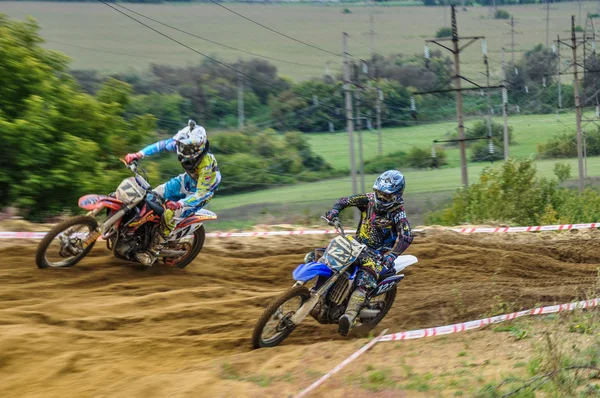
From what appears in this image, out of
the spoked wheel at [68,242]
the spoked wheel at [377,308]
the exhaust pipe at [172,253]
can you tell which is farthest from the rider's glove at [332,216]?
the spoked wheel at [68,242]

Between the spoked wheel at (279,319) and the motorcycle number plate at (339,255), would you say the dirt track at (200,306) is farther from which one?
the motorcycle number plate at (339,255)

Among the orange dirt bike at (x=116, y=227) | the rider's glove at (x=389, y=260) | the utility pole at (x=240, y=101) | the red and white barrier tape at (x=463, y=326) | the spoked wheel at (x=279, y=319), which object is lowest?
the red and white barrier tape at (x=463, y=326)

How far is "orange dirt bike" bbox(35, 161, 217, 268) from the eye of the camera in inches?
327

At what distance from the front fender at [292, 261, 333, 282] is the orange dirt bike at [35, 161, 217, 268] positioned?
238 centimetres

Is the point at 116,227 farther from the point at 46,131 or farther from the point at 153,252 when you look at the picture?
the point at 46,131

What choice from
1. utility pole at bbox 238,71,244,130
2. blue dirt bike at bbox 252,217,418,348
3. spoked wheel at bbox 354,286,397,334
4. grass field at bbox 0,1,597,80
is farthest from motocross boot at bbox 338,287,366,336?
utility pole at bbox 238,71,244,130

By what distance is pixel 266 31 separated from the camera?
76500mm

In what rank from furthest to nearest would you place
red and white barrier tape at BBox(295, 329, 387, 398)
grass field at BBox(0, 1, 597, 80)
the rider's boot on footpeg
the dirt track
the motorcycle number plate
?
grass field at BBox(0, 1, 597, 80)
the rider's boot on footpeg
the motorcycle number plate
the dirt track
red and white barrier tape at BBox(295, 329, 387, 398)

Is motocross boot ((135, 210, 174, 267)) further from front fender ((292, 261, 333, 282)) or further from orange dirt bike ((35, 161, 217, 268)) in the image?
front fender ((292, 261, 333, 282))

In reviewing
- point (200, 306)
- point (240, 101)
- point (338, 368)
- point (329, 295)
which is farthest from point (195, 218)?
point (240, 101)

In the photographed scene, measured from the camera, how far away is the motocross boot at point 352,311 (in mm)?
7551

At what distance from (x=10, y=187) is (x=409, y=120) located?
56901 millimetres

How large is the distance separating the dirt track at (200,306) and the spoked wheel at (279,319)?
0.20 m

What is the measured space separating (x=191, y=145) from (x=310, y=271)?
275 cm
